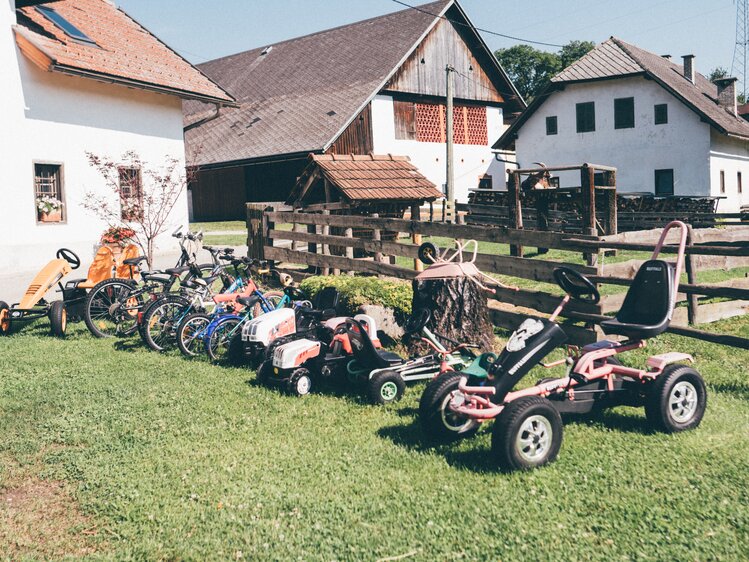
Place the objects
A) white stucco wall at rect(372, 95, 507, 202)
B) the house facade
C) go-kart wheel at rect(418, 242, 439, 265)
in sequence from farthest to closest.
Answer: white stucco wall at rect(372, 95, 507, 202) → the house facade → go-kart wheel at rect(418, 242, 439, 265)

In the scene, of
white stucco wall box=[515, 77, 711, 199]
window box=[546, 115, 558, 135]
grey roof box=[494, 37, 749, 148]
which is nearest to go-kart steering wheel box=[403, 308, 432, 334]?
grey roof box=[494, 37, 749, 148]

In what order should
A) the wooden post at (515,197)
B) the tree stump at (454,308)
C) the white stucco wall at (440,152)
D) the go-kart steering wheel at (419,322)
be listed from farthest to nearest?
the white stucco wall at (440,152), the wooden post at (515,197), the tree stump at (454,308), the go-kart steering wheel at (419,322)

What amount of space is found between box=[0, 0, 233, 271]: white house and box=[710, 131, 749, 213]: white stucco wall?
22.9m

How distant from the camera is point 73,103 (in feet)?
58.7

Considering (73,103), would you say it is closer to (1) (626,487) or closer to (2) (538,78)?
(1) (626,487)

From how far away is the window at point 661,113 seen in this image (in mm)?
34094

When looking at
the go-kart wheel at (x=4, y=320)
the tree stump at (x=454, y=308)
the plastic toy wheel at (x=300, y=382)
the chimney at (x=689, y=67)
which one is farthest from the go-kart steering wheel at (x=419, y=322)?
the chimney at (x=689, y=67)

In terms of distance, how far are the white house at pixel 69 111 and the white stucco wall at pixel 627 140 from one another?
852 inches

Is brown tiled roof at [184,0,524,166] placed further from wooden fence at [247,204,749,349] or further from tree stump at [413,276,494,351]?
tree stump at [413,276,494,351]

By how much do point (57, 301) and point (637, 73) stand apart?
30.6 m

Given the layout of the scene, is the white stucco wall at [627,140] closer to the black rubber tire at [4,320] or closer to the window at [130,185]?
the window at [130,185]

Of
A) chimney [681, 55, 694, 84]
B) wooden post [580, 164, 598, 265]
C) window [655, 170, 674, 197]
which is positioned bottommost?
wooden post [580, 164, 598, 265]

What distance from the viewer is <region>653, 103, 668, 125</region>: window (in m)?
34.1

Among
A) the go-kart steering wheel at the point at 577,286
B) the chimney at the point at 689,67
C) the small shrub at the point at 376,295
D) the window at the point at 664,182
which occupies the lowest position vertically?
the small shrub at the point at 376,295
